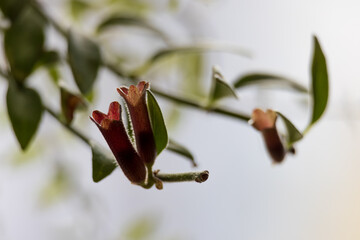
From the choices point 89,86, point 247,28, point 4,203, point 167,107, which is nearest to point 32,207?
point 4,203

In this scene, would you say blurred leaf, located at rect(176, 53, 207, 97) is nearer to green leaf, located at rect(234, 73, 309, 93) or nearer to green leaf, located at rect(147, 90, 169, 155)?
green leaf, located at rect(234, 73, 309, 93)

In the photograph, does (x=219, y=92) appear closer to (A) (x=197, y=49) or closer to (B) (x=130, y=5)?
(A) (x=197, y=49)

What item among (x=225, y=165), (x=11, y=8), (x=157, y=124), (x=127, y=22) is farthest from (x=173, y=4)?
(x=225, y=165)

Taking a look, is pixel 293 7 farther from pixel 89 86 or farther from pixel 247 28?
pixel 89 86

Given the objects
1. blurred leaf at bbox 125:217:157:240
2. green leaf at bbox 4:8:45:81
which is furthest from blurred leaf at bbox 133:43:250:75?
blurred leaf at bbox 125:217:157:240

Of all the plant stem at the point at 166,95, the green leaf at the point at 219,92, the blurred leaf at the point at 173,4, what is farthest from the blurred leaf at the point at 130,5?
the green leaf at the point at 219,92

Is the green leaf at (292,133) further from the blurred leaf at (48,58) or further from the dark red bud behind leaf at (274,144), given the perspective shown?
the blurred leaf at (48,58)
